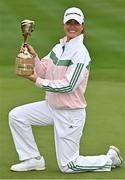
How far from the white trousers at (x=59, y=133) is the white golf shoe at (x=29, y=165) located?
2.8 inches

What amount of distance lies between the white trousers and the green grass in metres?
0.12

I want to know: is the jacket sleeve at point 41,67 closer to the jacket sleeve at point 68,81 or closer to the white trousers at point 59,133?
the white trousers at point 59,133

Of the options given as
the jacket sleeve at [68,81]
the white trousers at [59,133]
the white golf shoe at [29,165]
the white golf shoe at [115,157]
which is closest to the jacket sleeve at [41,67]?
the white trousers at [59,133]

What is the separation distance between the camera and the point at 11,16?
16.2 metres

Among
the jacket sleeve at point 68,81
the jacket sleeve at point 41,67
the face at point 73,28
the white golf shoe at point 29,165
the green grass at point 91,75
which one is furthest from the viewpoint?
the green grass at point 91,75

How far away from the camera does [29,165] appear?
795 cm

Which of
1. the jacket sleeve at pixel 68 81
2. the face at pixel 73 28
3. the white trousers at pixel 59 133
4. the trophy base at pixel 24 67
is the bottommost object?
the white trousers at pixel 59 133

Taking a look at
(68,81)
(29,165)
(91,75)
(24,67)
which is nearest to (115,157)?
(29,165)

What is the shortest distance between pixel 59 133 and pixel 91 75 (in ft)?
18.2

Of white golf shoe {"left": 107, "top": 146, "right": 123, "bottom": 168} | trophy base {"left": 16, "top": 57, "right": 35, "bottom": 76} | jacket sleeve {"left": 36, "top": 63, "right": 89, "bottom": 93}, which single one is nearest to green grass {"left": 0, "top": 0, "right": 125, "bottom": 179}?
white golf shoe {"left": 107, "top": 146, "right": 123, "bottom": 168}

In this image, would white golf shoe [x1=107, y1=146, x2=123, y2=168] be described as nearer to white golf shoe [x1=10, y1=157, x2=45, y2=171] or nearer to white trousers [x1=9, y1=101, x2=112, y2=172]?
white trousers [x1=9, y1=101, x2=112, y2=172]

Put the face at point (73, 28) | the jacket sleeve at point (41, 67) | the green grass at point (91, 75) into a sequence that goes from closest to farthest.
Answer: the face at point (73, 28) → the jacket sleeve at point (41, 67) → the green grass at point (91, 75)

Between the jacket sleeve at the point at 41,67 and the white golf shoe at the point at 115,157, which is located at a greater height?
the jacket sleeve at the point at 41,67

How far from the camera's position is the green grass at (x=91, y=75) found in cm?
862
